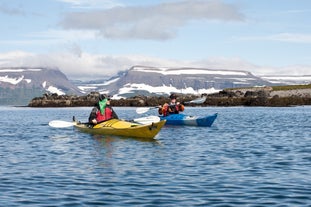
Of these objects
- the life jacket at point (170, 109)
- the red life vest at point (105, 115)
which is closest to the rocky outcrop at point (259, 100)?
the life jacket at point (170, 109)

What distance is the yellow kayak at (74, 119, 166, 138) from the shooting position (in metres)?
29.2

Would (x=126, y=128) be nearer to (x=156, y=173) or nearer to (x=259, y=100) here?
(x=156, y=173)

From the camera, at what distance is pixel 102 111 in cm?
3278

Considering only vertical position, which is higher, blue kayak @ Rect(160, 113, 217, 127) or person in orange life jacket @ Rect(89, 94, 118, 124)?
person in orange life jacket @ Rect(89, 94, 118, 124)

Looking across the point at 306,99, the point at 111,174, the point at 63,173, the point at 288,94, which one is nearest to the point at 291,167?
the point at 111,174

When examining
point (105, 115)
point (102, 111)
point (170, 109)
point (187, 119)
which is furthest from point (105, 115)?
point (187, 119)

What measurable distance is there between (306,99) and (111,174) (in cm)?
11385

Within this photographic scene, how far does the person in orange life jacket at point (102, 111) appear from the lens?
106ft

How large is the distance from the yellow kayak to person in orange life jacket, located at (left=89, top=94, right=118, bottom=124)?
516 mm

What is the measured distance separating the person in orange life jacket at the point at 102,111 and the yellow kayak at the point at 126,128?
0.52m

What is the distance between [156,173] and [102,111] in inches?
592

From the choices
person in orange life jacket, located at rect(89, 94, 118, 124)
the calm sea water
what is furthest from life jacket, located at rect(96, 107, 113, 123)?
the calm sea water

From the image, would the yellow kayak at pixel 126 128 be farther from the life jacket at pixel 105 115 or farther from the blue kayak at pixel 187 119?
the blue kayak at pixel 187 119

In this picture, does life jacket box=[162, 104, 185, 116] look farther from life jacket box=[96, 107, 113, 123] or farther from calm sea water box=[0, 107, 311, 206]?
calm sea water box=[0, 107, 311, 206]
